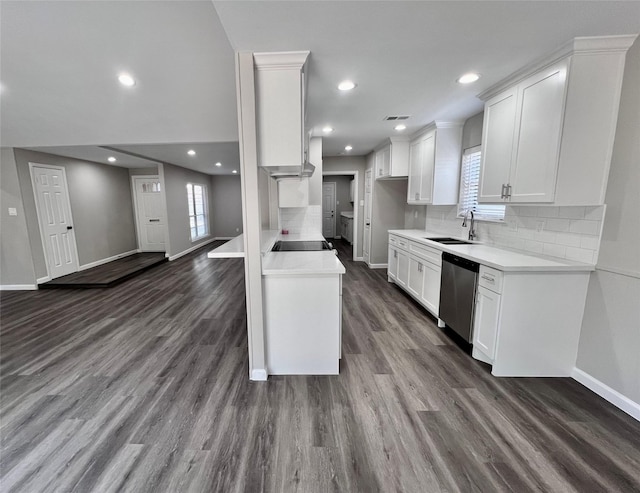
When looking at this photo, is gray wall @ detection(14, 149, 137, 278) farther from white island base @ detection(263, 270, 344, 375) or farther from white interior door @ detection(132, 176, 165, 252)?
white island base @ detection(263, 270, 344, 375)

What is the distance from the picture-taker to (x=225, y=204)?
373 inches

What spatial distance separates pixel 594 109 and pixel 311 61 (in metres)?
2.07

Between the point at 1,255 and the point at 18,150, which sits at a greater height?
the point at 18,150

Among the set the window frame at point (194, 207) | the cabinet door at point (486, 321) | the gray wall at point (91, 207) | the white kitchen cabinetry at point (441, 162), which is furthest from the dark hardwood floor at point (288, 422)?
the window frame at point (194, 207)

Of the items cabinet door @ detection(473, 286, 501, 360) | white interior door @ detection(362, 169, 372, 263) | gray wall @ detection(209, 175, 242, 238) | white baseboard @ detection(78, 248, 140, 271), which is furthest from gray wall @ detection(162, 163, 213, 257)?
cabinet door @ detection(473, 286, 501, 360)

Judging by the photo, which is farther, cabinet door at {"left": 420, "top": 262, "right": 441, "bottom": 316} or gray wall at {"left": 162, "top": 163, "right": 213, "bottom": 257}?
gray wall at {"left": 162, "top": 163, "right": 213, "bottom": 257}

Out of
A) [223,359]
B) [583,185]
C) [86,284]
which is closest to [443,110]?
[583,185]

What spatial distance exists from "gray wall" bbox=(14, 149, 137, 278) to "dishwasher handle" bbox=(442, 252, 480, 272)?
636 centimetres

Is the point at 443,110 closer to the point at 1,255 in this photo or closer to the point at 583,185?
the point at 583,185

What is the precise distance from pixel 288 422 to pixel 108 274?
5097 millimetres

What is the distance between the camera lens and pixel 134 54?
257 centimetres

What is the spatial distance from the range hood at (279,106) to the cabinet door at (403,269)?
2596 mm

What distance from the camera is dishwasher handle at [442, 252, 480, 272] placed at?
2354mm

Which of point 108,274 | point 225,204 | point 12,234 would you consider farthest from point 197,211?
point 12,234
